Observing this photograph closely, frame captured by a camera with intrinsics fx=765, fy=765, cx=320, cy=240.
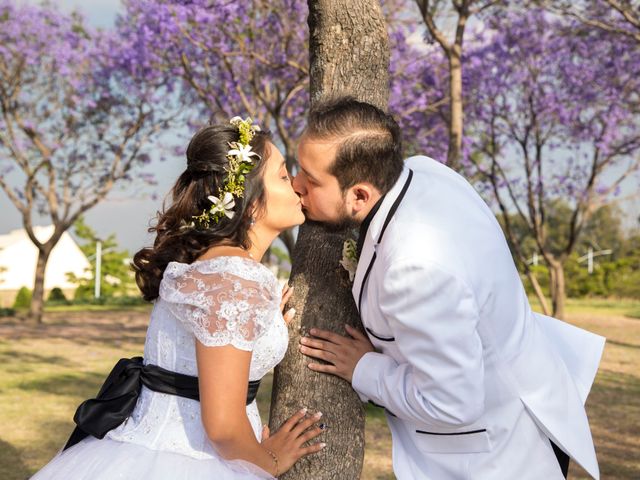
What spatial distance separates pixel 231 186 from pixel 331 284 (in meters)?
0.64

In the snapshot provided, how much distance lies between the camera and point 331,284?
3.19 metres

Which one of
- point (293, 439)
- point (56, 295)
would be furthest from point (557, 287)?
point (56, 295)

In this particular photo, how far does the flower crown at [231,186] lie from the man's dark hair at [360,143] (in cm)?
27

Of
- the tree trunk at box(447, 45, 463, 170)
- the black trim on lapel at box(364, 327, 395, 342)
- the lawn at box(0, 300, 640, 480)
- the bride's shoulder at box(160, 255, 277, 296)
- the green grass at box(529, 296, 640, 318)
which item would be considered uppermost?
the tree trunk at box(447, 45, 463, 170)

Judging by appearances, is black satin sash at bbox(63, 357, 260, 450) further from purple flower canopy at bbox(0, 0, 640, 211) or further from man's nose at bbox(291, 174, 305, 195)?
purple flower canopy at bbox(0, 0, 640, 211)

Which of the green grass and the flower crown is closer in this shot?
the flower crown

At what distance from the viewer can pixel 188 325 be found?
2.64m

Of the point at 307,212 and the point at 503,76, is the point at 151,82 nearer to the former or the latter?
the point at 503,76

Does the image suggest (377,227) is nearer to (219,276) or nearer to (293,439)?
(219,276)

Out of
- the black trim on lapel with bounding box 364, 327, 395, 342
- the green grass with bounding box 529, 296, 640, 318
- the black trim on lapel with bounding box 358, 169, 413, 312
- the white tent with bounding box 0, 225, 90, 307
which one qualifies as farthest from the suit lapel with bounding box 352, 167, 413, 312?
the white tent with bounding box 0, 225, 90, 307

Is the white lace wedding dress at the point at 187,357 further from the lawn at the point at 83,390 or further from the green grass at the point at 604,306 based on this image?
the green grass at the point at 604,306

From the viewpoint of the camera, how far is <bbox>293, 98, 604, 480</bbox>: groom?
2396mm

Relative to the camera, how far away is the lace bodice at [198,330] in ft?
8.36

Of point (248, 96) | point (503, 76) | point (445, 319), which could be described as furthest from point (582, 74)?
point (445, 319)
